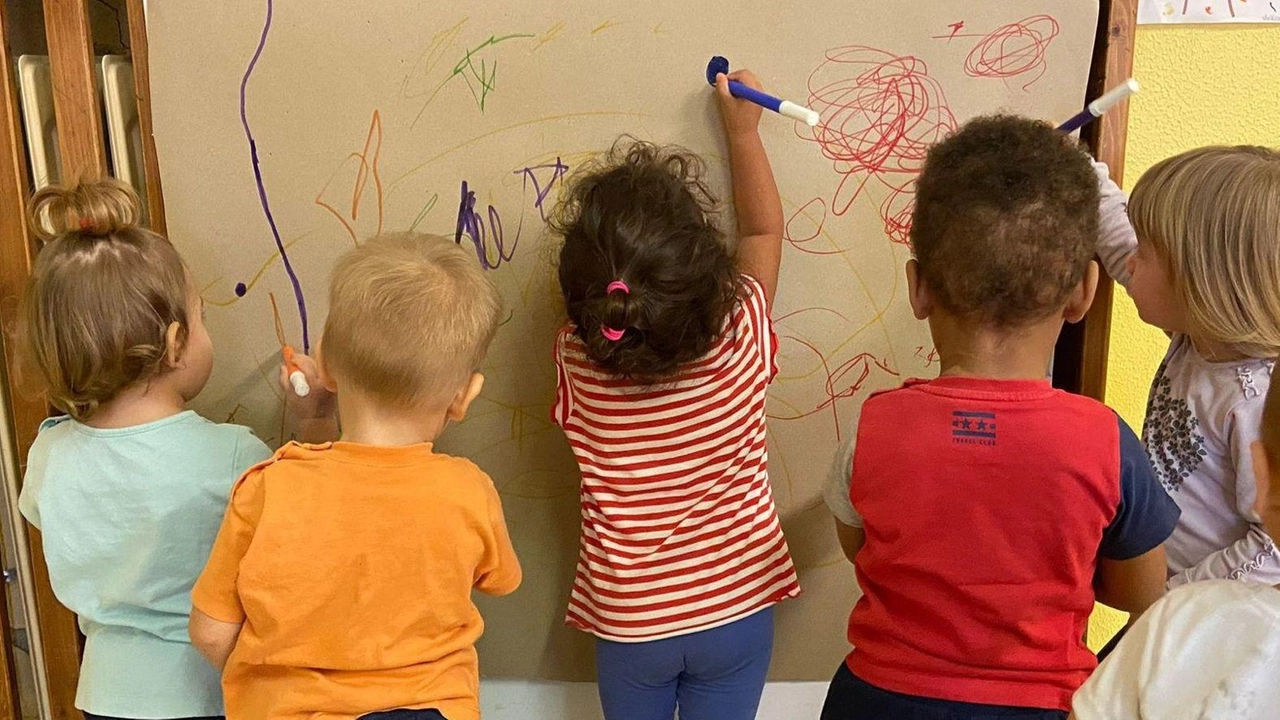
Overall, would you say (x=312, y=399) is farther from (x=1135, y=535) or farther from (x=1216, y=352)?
(x=1216, y=352)

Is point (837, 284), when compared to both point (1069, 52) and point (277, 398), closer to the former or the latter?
point (1069, 52)

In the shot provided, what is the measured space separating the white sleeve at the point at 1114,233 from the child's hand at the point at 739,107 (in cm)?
39

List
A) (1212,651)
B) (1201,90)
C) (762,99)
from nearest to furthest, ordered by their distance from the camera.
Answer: (1212,651), (762,99), (1201,90)

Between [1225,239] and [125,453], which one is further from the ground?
[1225,239]

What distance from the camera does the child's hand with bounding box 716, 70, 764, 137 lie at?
1.08 meters

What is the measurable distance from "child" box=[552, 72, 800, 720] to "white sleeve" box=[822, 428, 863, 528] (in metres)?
0.10

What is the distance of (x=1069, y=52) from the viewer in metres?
1.09

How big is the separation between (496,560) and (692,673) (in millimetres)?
315

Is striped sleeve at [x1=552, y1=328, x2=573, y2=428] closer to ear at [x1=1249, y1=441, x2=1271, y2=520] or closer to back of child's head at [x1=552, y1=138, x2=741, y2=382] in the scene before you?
back of child's head at [x1=552, y1=138, x2=741, y2=382]

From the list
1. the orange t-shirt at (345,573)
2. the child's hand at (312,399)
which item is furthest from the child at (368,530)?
the child's hand at (312,399)

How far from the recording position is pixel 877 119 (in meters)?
1.12

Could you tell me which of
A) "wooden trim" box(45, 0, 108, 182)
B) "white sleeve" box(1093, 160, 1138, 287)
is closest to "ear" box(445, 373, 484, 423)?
"wooden trim" box(45, 0, 108, 182)

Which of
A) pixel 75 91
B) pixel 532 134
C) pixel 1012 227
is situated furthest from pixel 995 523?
pixel 75 91

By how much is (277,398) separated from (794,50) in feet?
2.59
